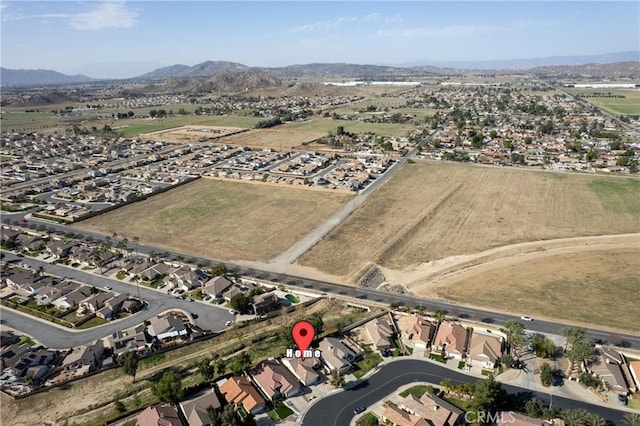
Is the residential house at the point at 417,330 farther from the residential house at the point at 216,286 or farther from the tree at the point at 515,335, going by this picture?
the residential house at the point at 216,286

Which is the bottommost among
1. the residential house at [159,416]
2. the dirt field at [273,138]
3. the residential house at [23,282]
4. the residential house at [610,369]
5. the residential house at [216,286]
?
the residential house at [610,369]

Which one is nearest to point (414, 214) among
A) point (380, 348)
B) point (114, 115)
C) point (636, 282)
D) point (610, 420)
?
point (636, 282)

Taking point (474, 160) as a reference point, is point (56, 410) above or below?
below

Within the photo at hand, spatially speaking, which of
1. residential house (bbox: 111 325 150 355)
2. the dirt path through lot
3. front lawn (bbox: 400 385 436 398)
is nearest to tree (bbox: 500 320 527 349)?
front lawn (bbox: 400 385 436 398)

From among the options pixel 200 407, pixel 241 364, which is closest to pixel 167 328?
pixel 241 364

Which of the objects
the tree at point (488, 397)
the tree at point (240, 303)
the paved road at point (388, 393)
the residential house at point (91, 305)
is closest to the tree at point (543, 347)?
the paved road at point (388, 393)

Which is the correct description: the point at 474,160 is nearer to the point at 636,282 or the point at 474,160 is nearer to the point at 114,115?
the point at 636,282
